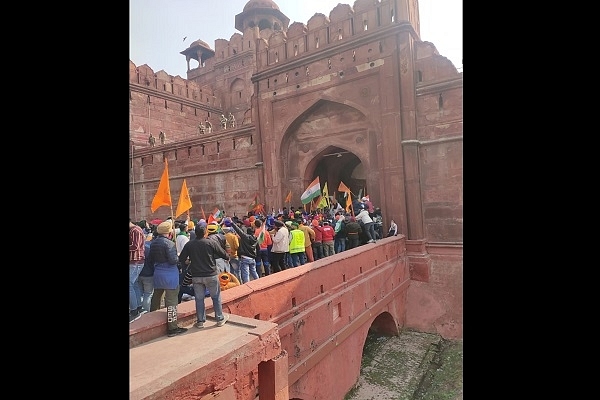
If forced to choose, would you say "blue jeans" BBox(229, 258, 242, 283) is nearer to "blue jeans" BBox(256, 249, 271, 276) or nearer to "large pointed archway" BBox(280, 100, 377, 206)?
"blue jeans" BBox(256, 249, 271, 276)

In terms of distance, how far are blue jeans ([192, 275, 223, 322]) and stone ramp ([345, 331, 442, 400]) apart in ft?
13.5

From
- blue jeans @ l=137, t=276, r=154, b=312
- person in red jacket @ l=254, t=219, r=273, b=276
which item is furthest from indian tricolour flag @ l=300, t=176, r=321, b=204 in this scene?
blue jeans @ l=137, t=276, r=154, b=312

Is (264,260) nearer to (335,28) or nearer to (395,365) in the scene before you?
(395,365)

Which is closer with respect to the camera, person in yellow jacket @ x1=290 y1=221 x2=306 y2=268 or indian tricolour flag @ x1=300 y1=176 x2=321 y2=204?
person in yellow jacket @ x1=290 y1=221 x2=306 y2=268

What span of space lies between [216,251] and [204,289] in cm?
39

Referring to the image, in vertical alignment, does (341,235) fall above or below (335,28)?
below

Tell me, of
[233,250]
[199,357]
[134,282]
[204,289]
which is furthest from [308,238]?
[199,357]

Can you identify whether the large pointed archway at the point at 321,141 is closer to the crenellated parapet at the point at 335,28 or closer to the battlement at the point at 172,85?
the crenellated parapet at the point at 335,28

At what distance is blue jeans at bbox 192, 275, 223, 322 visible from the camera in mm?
3461

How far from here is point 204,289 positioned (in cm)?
350

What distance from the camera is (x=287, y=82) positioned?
11.7m
